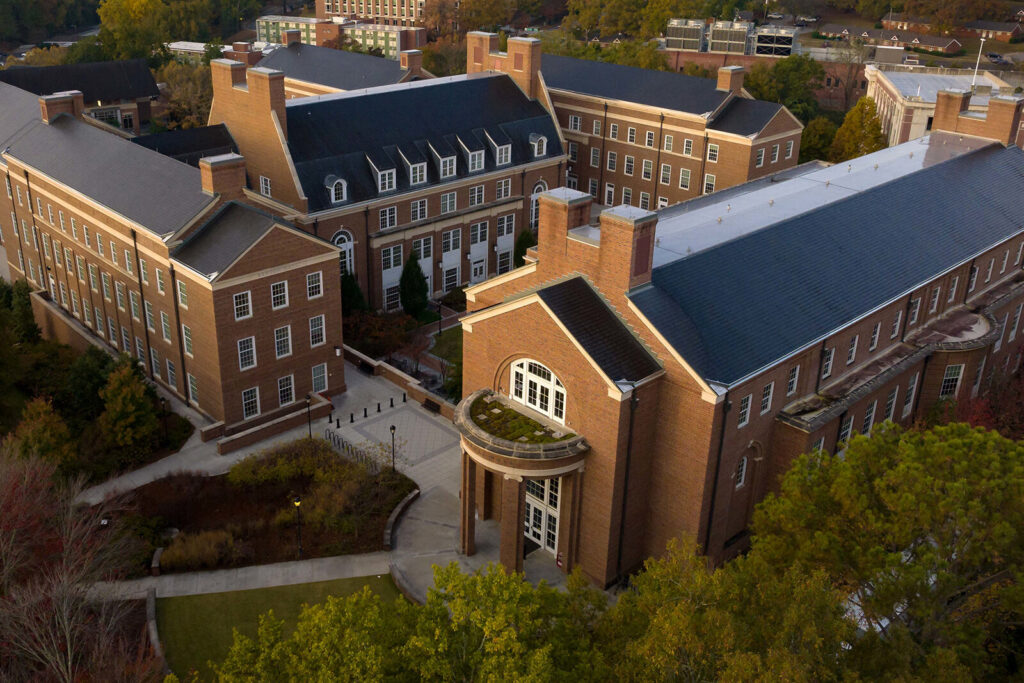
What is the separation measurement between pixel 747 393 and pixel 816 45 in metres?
121

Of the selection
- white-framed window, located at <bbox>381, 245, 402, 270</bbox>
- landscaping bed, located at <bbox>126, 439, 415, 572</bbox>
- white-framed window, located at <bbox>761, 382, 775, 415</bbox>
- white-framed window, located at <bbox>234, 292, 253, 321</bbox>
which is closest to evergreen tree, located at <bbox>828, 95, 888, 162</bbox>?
white-framed window, located at <bbox>381, 245, 402, 270</bbox>

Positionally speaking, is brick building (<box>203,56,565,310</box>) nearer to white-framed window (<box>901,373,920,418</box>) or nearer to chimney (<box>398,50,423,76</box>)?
chimney (<box>398,50,423,76</box>)

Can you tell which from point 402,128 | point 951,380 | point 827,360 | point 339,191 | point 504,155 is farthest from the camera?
point 504,155

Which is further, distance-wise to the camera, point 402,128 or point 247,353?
point 402,128

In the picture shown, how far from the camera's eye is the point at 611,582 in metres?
34.9

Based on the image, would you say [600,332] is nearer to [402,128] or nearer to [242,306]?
[242,306]

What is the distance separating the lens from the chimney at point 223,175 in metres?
44.4

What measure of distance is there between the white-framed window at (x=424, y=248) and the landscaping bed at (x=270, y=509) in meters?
22.2

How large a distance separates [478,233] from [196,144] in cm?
2025

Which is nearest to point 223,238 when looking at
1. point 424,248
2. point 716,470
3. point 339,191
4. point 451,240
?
Result: point 339,191

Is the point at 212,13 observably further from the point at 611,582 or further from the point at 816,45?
the point at 611,582

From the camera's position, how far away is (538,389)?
34.8 m

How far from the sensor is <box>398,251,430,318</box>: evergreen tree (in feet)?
192

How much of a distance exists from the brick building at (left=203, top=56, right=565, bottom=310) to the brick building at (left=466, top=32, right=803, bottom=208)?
256 inches
